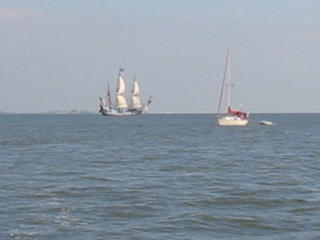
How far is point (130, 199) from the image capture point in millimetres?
18406

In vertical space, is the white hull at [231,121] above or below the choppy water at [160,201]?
below

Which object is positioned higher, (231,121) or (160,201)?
(160,201)

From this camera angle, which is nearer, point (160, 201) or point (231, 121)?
point (160, 201)

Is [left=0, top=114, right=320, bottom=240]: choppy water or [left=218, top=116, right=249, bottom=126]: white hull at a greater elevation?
[left=0, top=114, right=320, bottom=240]: choppy water

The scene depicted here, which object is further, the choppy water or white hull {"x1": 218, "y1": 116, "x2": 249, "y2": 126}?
white hull {"x1": 218, "y1": 116, "x2": 249, "y2": 126}

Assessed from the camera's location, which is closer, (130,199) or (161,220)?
(161,220)

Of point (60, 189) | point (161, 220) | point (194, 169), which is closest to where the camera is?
point (161, 220)

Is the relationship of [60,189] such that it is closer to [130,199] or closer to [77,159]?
[130,199]

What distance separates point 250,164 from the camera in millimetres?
31281

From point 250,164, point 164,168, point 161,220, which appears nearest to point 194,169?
point 164,168

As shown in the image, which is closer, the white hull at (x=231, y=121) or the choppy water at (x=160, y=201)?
the choppy water at (x=160, y=201)

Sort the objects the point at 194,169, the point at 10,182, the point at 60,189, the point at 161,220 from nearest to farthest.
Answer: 1. the point at 161,220
2. the point at 60,189
3. the point at 10,182
4. the point at 194,169

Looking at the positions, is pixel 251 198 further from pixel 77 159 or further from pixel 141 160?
pixel 77 159

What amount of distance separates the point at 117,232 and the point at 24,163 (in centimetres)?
1956
